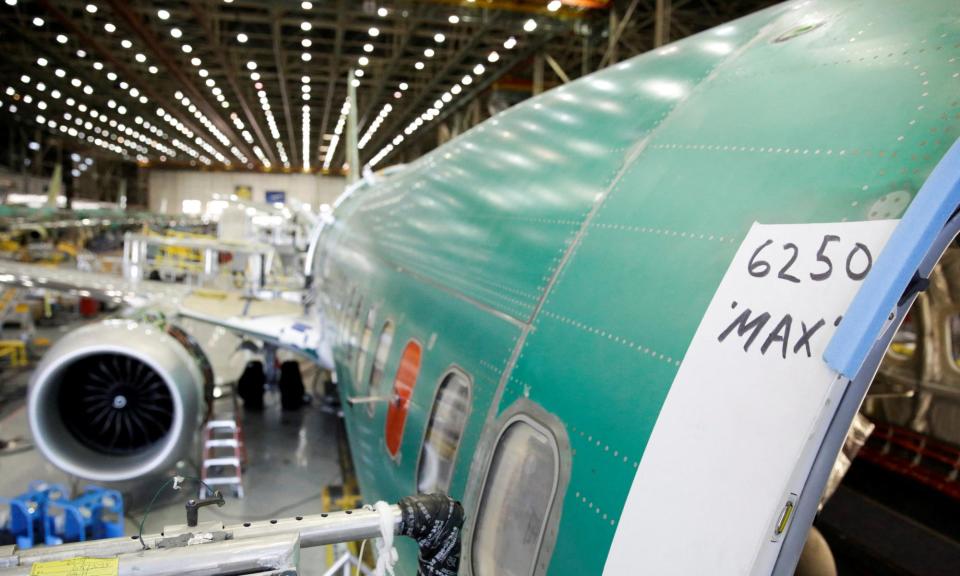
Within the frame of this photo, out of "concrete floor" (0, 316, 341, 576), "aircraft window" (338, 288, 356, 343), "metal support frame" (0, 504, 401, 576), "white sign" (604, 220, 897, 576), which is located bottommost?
"concrete floor" (0, 316, 341, 576)

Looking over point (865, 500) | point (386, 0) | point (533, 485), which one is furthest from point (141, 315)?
point (386, 0)

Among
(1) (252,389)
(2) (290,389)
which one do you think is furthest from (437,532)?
(1) (252,389)

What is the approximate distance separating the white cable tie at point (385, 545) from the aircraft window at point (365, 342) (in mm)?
3055

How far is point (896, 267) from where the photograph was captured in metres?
1.60

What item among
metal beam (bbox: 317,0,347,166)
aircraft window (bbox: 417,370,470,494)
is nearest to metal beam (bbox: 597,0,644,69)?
metal beam (bbox: 317,0,347,166)

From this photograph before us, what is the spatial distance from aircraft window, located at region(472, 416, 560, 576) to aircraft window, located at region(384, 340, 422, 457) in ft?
4.12

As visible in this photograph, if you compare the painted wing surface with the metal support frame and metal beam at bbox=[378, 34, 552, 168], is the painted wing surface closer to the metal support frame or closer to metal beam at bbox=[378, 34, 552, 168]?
the metal support frame

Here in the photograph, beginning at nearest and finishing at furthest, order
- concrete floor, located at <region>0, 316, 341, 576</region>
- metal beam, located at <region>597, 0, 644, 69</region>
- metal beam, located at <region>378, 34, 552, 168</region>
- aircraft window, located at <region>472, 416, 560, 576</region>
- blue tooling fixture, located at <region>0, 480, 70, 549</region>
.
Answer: aircraft window, located at <region>472, 416, 560, 576</region> → blue tooling fixture, located at <region>0, 480, 70, 549</region> → concrete floor, located at <region>0, 316, 341, 576</region> → metal beam, located at <region>597, 0, 644, 69</region> → metal beam, located at <region>378, 34, 552, 168</region>

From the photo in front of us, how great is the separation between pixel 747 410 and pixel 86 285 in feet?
36.5

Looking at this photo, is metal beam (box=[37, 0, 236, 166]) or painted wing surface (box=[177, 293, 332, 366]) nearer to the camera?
painted wing surface (box=[177, 293, 332, 366])

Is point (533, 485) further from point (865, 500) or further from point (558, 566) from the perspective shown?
point (865, 500)

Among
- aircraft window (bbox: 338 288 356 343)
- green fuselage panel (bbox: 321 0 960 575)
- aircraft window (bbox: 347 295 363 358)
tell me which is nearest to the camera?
green fuselage panel (bbox: 321 0 960 575)

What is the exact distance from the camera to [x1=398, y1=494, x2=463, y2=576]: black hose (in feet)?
8.36

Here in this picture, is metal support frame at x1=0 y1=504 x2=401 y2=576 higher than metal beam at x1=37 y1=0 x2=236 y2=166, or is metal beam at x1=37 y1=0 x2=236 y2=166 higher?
metal beam at x1=37 y1=0 x2=236 y2=166
